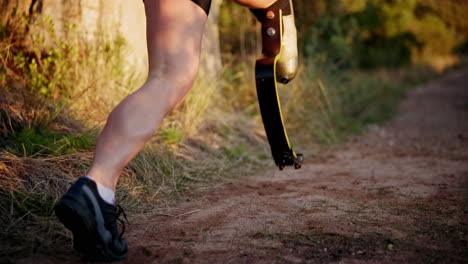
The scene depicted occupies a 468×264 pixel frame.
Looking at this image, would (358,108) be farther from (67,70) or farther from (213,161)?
(67,70)

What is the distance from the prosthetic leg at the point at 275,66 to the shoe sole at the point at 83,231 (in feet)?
2.74

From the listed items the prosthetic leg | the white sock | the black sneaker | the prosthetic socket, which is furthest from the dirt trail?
the prosthetic socket

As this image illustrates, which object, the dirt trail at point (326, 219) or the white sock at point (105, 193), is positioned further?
the dirt trail at point (326, 219)

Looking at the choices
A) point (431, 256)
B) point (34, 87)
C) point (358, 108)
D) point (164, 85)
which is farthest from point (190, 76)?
point (358, 108)

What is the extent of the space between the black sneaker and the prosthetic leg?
0.78 meters

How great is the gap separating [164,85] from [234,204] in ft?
3.16

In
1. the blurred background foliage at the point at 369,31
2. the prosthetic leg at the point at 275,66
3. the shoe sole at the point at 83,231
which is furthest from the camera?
the blurred background foliage at the point at 369,31

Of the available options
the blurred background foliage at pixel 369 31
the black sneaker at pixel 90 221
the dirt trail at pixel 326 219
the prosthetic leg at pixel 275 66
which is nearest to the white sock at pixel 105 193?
the black sneaker at pixel 90 221

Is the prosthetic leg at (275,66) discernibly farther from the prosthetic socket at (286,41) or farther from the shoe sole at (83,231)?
the shoe sole at (83,231)

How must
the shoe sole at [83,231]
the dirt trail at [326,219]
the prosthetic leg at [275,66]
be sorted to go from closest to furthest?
the shoe sole at [83,231] < the dirt trail at [326,219] < the prosthetic leg at [275,66]

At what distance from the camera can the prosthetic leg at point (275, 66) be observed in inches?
72.5

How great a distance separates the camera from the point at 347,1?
8.94 metres

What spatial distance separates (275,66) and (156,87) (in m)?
0.60

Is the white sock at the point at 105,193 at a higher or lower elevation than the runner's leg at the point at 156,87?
lower
